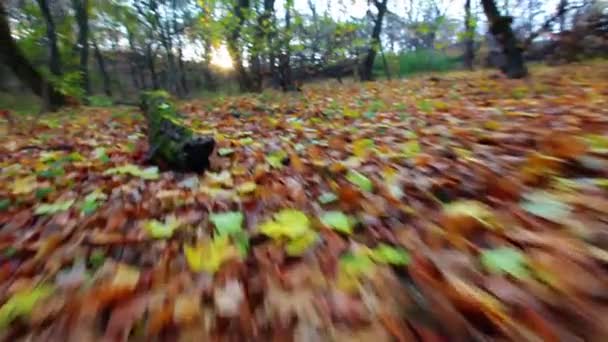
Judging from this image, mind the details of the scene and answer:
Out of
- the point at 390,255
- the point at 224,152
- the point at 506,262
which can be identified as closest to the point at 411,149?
the point at 390,255

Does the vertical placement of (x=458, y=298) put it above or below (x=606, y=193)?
below

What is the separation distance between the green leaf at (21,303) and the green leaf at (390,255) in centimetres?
109

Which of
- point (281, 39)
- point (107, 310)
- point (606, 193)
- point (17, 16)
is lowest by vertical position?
point (107, 310)

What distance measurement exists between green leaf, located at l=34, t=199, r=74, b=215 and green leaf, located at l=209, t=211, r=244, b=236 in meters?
0.91

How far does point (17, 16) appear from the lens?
12039 mm

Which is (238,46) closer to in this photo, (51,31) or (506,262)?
(51,31)

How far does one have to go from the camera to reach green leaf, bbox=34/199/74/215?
200cm

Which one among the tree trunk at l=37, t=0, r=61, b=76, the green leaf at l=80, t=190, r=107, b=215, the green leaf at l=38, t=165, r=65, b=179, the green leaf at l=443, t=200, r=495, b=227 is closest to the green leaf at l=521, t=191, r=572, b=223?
the green leaf at l=443, t=200, r=495, b=227

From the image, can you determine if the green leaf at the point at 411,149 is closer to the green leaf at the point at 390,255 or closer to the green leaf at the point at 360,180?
the green leaf at the point at 360,180

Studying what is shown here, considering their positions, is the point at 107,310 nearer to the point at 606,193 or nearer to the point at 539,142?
the point at 606,193

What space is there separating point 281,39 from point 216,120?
3637mm

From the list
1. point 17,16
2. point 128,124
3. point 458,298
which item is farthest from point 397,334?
point 17,16

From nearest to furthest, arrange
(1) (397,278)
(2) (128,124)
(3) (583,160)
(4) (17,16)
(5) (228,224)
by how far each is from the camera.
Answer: (1) (397,278)
(3) (583,160)
(5) (228,224)
(2) (128,124)
(4) (17,16)

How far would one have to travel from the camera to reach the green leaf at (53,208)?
200 cm
